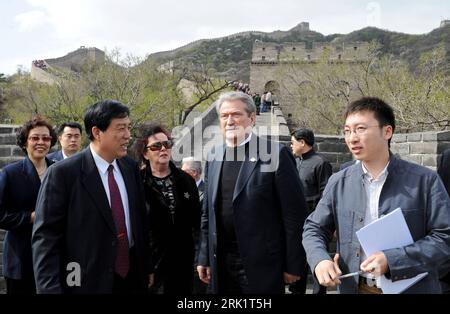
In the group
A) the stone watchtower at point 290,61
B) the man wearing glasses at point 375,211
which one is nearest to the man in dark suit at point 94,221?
the man wearing glasses at point 375,211

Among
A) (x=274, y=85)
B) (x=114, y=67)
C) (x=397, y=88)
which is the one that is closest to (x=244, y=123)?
(x=397, y=88)

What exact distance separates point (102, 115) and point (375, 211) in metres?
1.81

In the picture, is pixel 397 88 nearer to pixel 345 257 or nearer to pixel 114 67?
pixel 114 67

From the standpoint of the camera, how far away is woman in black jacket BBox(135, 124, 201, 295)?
343 cm

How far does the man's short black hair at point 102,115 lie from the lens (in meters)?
2.91

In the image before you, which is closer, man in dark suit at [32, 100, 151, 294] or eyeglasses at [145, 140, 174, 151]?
man in dark suit at [32, 100, 151, 294]

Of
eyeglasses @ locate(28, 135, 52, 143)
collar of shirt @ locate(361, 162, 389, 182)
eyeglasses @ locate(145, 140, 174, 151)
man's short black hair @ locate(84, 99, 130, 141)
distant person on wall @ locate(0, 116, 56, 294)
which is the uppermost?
man's short black hair @ locate(84, 99, 130, 141)

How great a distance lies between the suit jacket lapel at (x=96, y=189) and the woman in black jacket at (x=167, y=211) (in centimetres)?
70

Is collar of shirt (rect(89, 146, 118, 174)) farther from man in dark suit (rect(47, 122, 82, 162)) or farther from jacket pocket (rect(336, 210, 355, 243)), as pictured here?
man in dark suit (rect(47, 122, 82, 162))

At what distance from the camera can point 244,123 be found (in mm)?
3146

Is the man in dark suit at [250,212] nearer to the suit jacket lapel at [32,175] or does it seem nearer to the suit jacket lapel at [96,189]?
the suit jacket lapel at [96,189]

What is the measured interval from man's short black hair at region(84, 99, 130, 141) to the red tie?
Result: 36 cm

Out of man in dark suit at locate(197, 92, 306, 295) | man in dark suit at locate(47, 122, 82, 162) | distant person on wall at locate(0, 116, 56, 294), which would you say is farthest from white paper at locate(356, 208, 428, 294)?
man in dark suit at locate(47, 122, 82, 162)
